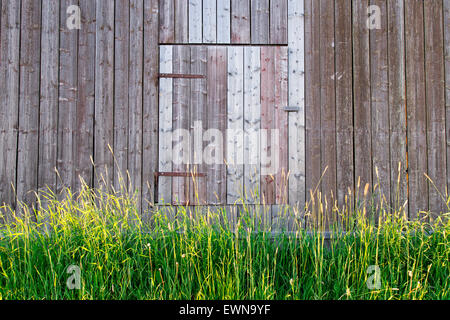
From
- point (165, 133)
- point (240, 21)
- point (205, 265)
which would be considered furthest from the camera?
point (240, 21)

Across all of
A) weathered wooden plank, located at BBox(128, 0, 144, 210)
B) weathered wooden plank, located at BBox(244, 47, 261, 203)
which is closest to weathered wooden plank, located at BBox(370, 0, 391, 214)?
weathered wooden plank, located at BBox(244, 47, 261, 203)

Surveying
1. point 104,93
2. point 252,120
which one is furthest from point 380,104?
point 104,93

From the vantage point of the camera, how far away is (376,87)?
462cm

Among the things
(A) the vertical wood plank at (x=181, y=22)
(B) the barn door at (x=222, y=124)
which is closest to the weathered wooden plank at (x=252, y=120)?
(B) the barn door at (x=222, y=124)

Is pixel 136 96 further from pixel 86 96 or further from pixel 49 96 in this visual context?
pixel 49 96

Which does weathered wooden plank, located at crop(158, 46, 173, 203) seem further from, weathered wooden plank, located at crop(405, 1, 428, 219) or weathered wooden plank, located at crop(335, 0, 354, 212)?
weathered wooden plank, located at crop(405, 1, 428, 219)

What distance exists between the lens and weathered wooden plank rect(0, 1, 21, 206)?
14.8ft

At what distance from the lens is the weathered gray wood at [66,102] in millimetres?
4504

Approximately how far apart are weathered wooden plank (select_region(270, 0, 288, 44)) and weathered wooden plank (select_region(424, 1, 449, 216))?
157 centimetres

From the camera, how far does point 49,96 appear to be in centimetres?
454

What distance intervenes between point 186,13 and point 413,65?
8.34 ft

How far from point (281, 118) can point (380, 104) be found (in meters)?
1.10

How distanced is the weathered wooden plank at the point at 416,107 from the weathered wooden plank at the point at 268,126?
4.88ft

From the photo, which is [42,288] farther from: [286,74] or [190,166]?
[286,74]
